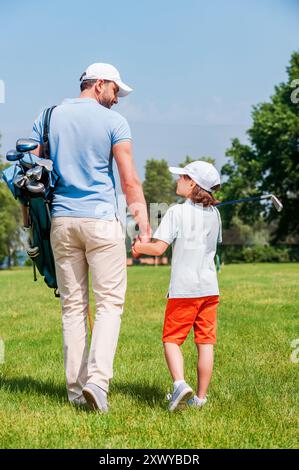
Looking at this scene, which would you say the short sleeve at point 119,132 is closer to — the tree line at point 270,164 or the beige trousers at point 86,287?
the beige trousers at point 86,287

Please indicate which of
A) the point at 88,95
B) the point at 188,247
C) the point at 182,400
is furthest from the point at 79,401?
the point at 88,95

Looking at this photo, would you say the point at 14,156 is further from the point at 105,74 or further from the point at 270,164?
the point at 270,164

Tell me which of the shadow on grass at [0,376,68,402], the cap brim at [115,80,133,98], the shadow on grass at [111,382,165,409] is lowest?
the shadow on grass at [0,376,68,402]

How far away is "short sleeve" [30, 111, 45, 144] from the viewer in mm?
4660

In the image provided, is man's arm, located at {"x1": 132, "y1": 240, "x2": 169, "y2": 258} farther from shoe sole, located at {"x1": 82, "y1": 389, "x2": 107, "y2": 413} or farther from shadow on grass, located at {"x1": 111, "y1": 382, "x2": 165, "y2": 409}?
shadow on grass, located at {"x1": 111, "y1": 382, "x2": 165, "y2": 409}

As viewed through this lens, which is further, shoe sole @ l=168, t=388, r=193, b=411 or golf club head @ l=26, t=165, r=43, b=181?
golf club head @ l=26, t=165, r=43, b=181

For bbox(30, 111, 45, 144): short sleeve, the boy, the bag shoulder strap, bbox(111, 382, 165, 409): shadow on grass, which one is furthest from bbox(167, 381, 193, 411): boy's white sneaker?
bbox(30, 111, 45, 144): short sleeve

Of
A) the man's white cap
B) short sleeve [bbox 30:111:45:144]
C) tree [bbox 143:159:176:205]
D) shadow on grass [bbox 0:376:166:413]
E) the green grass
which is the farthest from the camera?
tree [bbox 143:159:176:205]

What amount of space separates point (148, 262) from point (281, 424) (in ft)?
150

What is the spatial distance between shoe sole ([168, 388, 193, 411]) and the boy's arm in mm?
854

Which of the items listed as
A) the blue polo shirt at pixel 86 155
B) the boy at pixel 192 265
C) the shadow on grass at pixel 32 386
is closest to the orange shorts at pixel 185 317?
the boy at pixel 192 265

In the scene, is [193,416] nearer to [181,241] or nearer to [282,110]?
[181,241]

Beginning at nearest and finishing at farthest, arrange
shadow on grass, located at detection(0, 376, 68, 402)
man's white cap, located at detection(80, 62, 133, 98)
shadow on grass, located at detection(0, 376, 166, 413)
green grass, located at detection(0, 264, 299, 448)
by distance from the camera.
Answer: green grass, located at detection(0, 264, 299, 448) → man's white cap, located at detection(80, 62, 133, 98) → shadow on grass, located at detection(0, 376, 166, 413) → shadow on grass, located at detection(0, 376, 68, 402)

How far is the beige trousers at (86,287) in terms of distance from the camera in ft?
14.7
